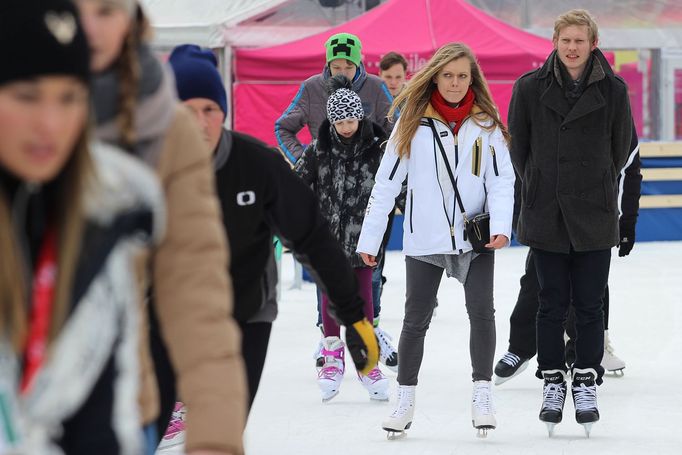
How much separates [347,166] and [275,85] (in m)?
9.98

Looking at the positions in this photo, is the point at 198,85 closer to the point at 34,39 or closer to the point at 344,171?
the point at 34,39

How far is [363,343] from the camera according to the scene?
10.7 ft

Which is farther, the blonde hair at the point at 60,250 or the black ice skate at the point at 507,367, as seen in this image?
the black ice skate at the point at 507,367

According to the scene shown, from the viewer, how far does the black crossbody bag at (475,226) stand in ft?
18.5

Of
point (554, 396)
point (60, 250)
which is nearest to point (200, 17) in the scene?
point (554, 396)

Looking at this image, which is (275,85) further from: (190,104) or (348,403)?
(190,104)

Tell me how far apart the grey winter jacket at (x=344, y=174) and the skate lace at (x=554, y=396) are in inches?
53.0

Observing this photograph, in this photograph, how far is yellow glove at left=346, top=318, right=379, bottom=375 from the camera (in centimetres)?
324

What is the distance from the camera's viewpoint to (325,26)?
61.7ft

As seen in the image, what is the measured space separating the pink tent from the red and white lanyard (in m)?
14.7

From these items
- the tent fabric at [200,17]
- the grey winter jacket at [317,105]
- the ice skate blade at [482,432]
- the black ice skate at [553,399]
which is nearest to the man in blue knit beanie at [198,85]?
the ice skate blade at [482,432]

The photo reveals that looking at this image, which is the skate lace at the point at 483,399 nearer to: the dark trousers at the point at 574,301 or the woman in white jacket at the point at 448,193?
the woman in white jacket at the point at 448,193

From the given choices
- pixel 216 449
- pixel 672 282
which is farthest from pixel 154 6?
pixel 216 449

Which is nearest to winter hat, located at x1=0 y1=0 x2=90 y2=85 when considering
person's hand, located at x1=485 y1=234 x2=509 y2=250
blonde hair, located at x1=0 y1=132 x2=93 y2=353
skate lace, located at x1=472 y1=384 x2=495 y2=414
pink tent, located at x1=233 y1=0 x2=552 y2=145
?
blonde hair, located at x1=0 y1=132 x2=93 y2=353
